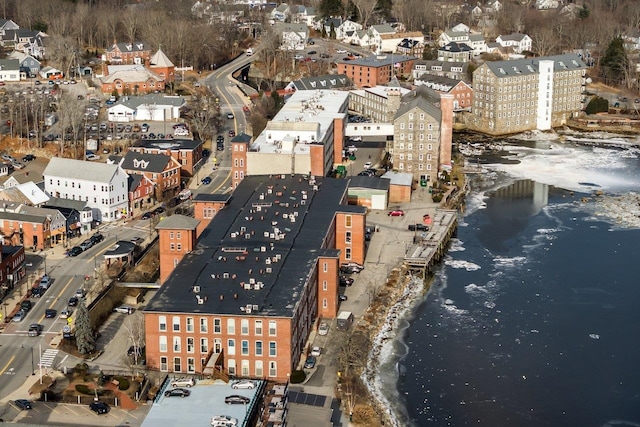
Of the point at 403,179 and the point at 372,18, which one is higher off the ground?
the point at 372,18

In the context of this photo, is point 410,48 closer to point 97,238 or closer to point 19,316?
point 97,238

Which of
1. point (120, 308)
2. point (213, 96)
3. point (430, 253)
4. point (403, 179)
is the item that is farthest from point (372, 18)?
point (120, 308)

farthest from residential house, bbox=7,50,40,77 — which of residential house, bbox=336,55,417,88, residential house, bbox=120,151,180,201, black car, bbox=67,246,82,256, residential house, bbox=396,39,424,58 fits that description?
black car, bbox=67,246,82,256

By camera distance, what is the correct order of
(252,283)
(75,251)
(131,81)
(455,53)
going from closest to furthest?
(252,283), (75,251), (131,81), (455,53)

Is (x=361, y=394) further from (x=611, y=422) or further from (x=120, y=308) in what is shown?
(x=120, y=308)

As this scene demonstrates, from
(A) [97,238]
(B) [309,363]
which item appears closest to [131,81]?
(A) [97,238]
